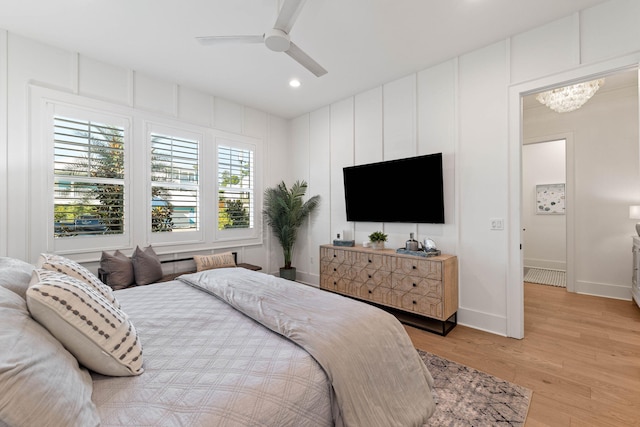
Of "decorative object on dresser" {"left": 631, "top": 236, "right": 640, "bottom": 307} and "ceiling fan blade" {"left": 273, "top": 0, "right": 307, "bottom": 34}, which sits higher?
"ceiling fan blade" {"left": 273, "top": 0, "right": 307, "bottom": 34}

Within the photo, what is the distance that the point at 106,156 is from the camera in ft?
10.6

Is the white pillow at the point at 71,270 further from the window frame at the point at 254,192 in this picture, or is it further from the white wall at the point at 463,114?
the window frame at the point at 254,192

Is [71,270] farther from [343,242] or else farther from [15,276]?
[343,242]

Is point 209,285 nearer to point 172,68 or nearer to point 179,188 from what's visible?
point 179,188

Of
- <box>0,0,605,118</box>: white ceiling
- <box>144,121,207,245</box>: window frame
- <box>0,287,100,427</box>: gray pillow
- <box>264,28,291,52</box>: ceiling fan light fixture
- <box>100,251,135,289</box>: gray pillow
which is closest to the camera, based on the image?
<box>0,287,100,427</box>: gray pillow

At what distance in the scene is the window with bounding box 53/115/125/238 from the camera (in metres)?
2.95

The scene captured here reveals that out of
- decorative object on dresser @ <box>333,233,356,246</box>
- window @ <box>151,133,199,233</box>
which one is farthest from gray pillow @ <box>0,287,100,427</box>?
decorative object on dresser @ <box>333,233,356,246</box>

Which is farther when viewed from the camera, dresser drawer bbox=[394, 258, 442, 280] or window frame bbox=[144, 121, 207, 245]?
window frame bbox=[144, 121, 207, 245]

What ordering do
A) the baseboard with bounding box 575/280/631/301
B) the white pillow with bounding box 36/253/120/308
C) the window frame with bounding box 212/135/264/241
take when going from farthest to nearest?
the window frame with bounding box 212/135/264/241 < the baseboard with bounding box 575/280/631/301 < the white pillow with bounding box 36/253/120/308

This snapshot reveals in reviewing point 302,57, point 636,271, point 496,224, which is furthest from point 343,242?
point 636,271

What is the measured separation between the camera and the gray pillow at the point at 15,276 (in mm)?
1205

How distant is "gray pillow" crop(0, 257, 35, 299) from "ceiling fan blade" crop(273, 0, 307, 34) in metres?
2.09

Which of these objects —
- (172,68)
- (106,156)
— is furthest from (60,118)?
(172,68)

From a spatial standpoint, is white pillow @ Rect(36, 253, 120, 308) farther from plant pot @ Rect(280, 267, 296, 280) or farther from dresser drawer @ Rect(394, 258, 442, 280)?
plant pot @ Rect(280, 267, 296, 280)
